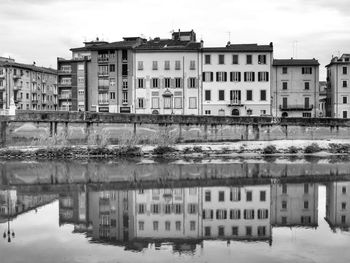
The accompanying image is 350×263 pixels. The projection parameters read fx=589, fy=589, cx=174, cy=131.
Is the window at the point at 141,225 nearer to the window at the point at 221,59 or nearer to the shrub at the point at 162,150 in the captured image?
the shrub at the point at 162,150

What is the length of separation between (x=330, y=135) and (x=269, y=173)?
22.8m

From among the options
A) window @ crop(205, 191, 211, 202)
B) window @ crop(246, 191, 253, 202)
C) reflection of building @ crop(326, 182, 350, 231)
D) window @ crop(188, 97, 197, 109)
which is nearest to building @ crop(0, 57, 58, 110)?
window @ crop(188, 97, 197, 109)

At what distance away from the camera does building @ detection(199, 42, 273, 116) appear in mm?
67812

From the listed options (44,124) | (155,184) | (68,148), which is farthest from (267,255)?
(44,124)

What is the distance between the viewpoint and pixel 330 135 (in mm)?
60156

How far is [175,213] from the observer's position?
25578 mm

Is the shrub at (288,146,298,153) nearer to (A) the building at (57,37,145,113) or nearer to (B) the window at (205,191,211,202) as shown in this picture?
(A) the building at (57,37,145,113)

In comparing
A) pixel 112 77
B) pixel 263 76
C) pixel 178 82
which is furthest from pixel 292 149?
pixel 112 77

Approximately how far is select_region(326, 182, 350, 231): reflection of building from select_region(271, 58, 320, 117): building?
37.4m

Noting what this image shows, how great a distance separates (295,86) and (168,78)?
15.5 metres

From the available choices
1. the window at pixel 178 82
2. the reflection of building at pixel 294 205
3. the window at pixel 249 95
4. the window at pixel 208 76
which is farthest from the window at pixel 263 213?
the window at pixel 178 82

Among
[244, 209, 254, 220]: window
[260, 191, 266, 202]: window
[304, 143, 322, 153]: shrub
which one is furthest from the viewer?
[304, 143, 322, 153]: shrub

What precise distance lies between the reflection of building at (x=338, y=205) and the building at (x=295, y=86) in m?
37.4

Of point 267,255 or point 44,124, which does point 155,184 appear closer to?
point 267,255
